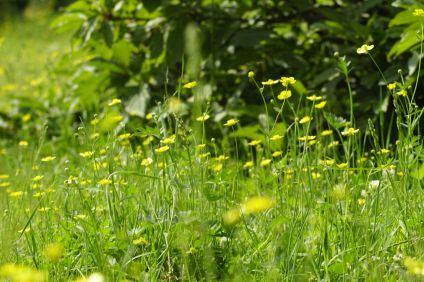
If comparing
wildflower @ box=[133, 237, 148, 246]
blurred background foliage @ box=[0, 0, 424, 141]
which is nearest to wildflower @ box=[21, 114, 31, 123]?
blurred background foliage @ box=[0, 0, 424, 141]

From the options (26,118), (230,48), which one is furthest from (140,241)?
(26,118)

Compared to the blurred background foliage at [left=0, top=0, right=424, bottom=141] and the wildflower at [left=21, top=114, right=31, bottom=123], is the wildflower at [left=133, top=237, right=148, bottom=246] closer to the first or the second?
the blurred background foliage at [left=0, top=0, right=424, bottom=141]

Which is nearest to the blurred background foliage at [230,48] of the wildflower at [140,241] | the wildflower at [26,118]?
the wildflower at [26,118]

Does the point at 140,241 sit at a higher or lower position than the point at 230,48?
higher

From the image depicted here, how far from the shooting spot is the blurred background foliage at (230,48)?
3199mm

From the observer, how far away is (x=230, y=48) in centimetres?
342

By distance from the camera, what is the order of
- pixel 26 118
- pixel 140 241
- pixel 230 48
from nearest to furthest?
1. pixel 140 241
2. pixel 230 48
3. pixel 26 118

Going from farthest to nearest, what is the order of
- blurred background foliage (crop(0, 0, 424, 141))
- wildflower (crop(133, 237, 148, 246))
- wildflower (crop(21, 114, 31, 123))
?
wildflower (crop(21, 114, 31, 123))
blurred background foliage (crop(0, 0, 424, 141))
wildflower (crop(133, 237, 148, 246))

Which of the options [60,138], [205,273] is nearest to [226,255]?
[205,273]

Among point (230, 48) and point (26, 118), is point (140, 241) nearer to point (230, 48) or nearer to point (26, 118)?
point (230, 48)

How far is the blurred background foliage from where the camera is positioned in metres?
3.20

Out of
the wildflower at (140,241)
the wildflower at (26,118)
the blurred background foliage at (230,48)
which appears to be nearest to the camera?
the wildflower at (140,241)

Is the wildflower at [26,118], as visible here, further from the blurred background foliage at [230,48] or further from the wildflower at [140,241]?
the wildflower at [140,241]

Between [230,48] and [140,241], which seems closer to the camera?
[140,241]
